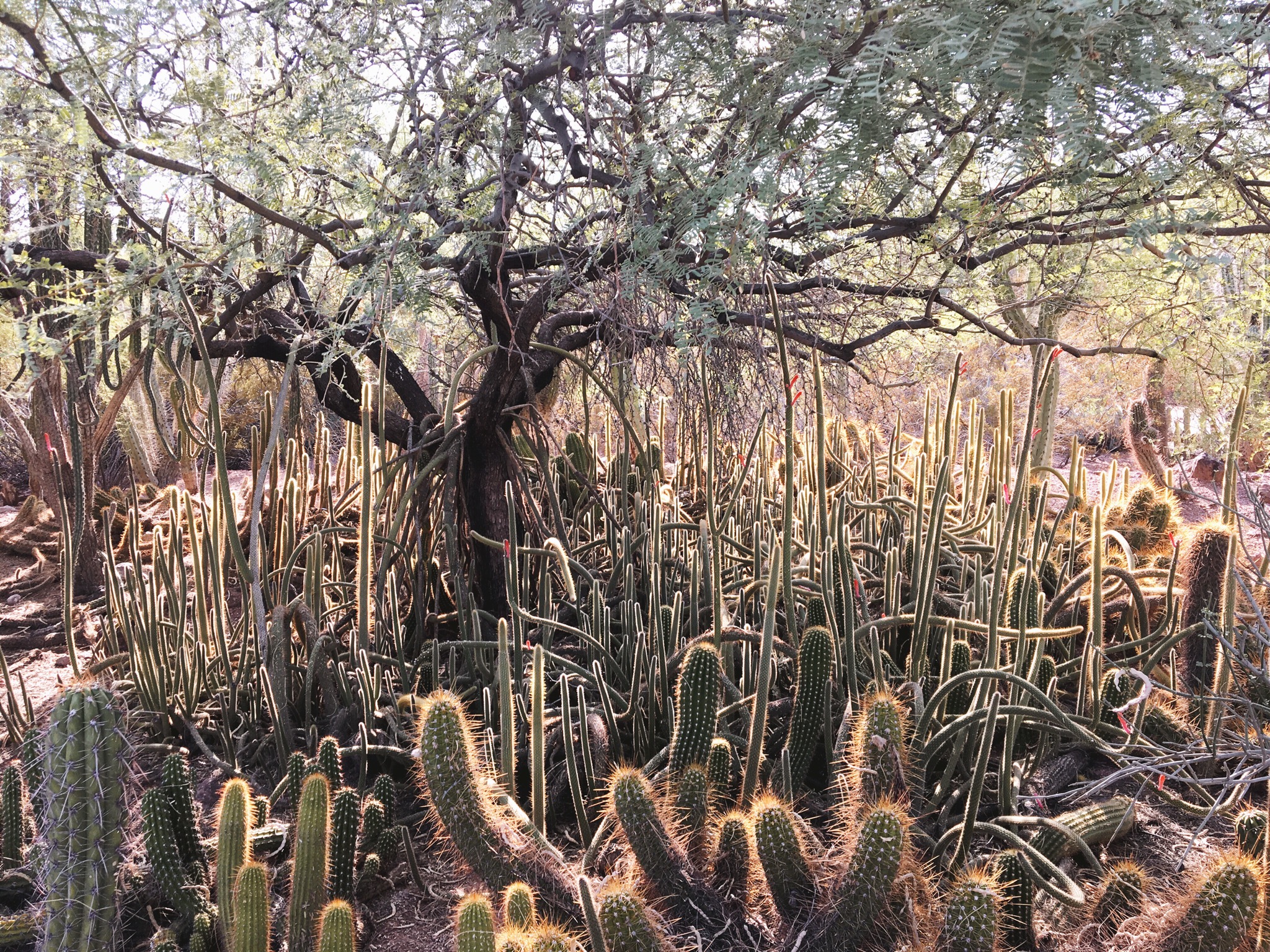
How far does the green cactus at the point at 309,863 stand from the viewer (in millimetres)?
1411

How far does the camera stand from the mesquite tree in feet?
3.15

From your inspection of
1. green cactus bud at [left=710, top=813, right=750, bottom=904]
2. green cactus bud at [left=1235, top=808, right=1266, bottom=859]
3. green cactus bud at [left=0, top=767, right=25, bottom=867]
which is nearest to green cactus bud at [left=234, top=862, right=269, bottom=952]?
green cactus bud at [left=710, top=813, right=750, bottom=904]

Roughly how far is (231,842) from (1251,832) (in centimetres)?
167

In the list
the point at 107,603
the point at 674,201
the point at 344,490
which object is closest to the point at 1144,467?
the point at 344,490

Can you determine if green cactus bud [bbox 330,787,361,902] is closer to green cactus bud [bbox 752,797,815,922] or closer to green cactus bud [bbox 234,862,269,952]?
green cactus bud [bbox 234,862,269,952]

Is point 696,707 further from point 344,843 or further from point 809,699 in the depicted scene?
point 344,843

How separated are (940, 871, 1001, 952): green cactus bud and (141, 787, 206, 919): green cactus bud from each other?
4.33 ft

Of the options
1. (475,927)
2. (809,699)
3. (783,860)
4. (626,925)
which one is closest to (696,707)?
(809,699)

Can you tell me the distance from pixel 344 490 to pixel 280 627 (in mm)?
1567

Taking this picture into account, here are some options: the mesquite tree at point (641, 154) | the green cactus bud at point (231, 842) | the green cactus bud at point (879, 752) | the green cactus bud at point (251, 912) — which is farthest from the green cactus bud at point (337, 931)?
the mesquite tree at point (641, 154)

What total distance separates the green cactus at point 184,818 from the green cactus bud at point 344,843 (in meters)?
0.31

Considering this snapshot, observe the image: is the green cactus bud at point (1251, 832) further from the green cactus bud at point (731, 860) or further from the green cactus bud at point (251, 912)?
the green cactus bud at point (251, 912)

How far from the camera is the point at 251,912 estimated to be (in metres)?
1.34

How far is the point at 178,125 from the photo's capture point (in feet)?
6.43
